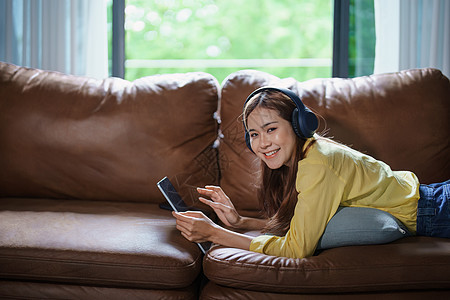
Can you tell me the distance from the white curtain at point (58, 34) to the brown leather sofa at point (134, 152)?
19.4 inches

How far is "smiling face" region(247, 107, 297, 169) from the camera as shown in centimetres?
140

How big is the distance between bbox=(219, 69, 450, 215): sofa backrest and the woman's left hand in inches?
17.0

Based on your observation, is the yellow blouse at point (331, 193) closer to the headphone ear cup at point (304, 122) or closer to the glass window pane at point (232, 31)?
the headphone ear cup at point (304, 122)

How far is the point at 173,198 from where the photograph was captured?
1561mm

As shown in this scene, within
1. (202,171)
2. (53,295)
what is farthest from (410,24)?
(53,295)

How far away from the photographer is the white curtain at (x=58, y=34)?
2.49 meters

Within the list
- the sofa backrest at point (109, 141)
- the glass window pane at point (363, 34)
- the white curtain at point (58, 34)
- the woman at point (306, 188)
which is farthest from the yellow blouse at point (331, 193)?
the white curtain at point (58, 34)

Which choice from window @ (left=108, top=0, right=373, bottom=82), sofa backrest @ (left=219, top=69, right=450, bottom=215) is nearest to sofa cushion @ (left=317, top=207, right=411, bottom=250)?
sofa backrest @ (left=219, top=69, right=450, bottom=215)

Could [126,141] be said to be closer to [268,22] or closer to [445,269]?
[445,269]

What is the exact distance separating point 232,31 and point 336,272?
5971mm

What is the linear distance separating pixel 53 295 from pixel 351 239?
0.90 meters

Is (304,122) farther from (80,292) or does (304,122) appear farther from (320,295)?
(80,292)

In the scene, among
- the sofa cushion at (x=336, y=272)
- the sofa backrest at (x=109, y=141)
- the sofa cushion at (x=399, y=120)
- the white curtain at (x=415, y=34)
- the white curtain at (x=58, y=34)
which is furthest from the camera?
the white curtain at (x=58, y=34)

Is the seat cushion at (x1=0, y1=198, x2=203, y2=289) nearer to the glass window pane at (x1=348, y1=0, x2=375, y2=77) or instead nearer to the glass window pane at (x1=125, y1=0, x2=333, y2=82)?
the glass window pane at (x1=348, y1=0, x2=375, y2=77)
